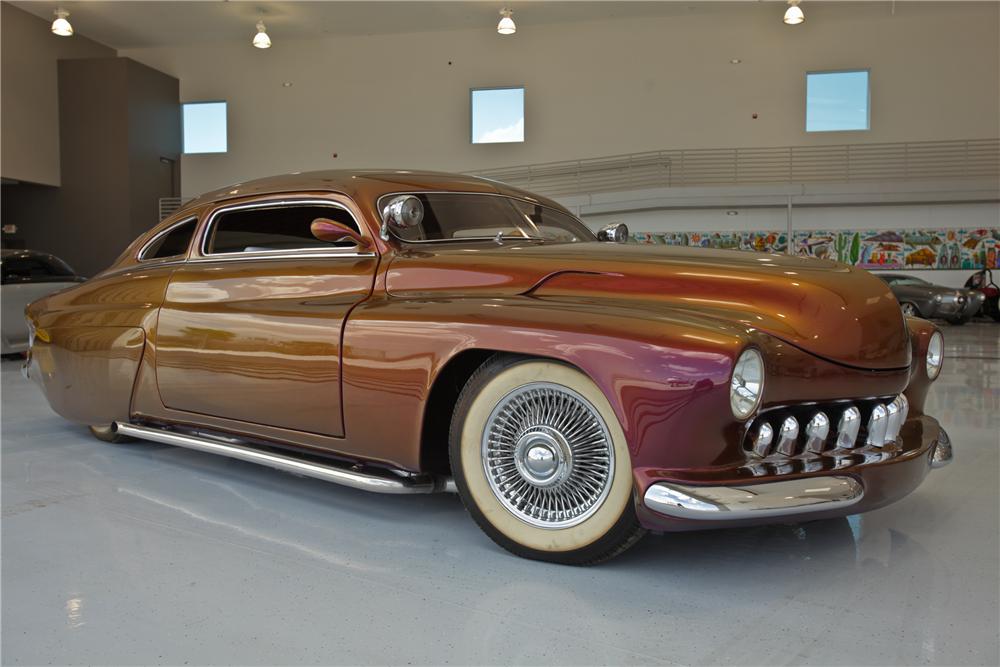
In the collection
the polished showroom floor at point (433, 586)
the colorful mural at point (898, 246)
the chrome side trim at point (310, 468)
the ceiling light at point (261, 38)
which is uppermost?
the ceiling light at point (261, 38)

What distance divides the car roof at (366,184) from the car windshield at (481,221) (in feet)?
0.17

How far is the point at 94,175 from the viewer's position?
19938 mm

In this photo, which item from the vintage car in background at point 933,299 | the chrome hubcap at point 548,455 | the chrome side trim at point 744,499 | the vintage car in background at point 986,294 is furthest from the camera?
the vintage car in background at point 986,294

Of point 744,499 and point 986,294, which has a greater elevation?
point 986,294

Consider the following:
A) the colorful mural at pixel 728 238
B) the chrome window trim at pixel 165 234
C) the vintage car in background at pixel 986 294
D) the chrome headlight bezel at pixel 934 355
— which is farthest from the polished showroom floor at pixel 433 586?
the vintage car in background at pixel 986 294

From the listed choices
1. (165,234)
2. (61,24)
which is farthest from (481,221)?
(61,24)

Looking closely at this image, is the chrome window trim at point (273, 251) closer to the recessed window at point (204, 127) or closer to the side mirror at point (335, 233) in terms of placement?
the side mirror at point (335, 233)

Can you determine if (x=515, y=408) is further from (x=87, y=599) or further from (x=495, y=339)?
(x=87, y=599)

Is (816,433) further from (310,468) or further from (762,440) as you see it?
(310,468)

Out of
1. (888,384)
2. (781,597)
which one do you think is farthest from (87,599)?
(888,384)

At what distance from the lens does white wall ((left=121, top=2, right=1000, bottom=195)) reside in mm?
18000

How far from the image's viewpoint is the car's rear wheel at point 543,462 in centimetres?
224

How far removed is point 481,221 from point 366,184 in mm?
483

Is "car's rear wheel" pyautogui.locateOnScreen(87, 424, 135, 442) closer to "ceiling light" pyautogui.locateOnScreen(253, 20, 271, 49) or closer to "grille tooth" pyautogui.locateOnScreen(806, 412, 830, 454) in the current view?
"grille tooth" pyautogui.locateOnScreen(806, 412, 830, 454)
